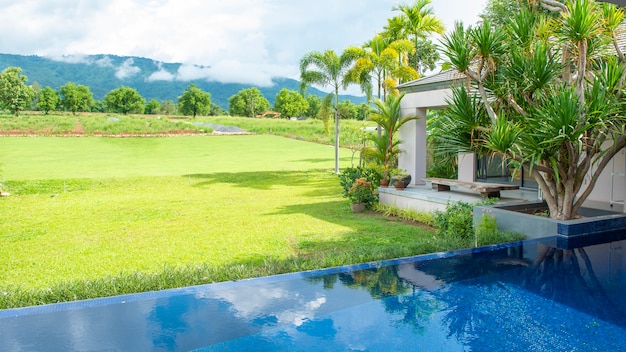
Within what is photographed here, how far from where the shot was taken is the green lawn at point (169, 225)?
21.8 feet

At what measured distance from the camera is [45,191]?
19469mm

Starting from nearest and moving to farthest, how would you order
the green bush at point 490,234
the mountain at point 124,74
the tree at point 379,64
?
the green bush at point 490,234 < the tree at point 379,64 < the mountain at point 124,74

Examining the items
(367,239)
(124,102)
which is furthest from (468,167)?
(124,102)

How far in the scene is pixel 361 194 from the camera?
12.9 m

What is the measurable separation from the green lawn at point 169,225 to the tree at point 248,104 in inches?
1795

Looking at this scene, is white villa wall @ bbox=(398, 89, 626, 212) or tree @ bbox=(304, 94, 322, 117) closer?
white villa wall @ bbox=(398, 89, 626, 212)

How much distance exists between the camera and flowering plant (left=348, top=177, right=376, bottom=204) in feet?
42.3

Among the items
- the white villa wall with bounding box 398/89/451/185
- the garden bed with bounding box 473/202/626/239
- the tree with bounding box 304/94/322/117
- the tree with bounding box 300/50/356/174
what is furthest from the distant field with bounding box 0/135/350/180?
the tree with bounding box 304/94/322/117

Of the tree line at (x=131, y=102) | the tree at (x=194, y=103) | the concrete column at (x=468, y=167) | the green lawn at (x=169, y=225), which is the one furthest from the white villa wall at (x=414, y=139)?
the tree at (x=194, y=103)

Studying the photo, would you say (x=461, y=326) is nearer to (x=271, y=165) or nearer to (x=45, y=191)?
(x=45, y=191)

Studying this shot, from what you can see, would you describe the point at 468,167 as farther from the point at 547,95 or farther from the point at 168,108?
the point at 168,108

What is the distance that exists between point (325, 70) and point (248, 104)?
57230 millimetres

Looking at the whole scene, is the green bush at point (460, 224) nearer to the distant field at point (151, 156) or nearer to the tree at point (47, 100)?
the distant field at point (151, 156)

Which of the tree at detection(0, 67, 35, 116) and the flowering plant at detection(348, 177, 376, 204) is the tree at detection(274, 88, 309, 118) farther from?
the flowering plant at detection(348, 177, 376, 204)
